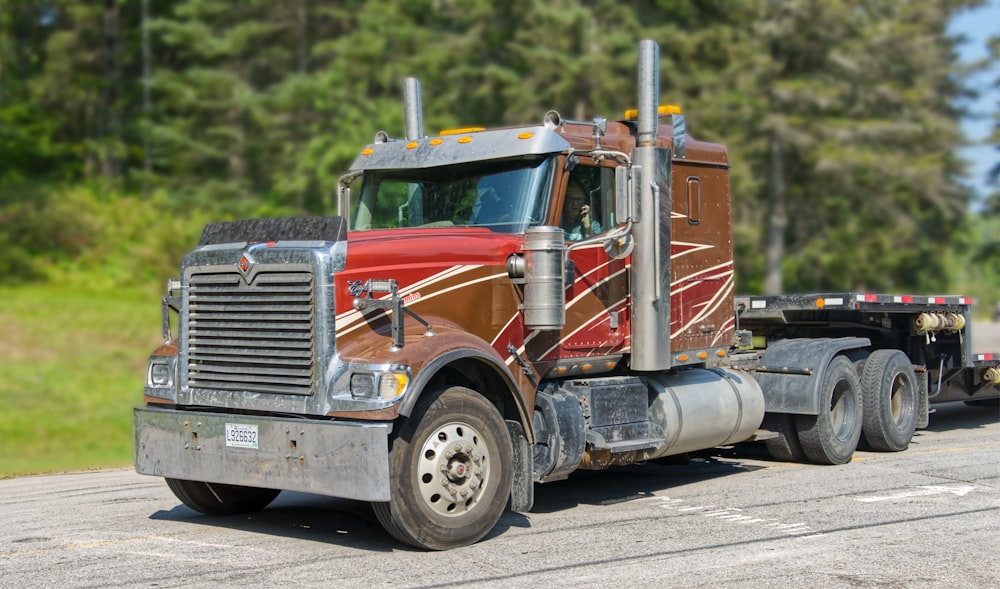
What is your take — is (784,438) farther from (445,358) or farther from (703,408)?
(445,358)

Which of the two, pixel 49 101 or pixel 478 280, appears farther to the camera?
→ pixel 49 101

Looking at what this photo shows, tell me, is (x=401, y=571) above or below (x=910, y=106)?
below

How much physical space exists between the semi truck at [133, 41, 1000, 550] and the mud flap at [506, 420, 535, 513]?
0.01 metres

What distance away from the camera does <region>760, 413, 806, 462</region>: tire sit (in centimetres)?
1147

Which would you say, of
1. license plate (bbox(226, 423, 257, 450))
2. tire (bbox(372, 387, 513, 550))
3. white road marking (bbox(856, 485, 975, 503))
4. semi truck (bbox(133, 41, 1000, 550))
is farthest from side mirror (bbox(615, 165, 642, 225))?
license plate (bbox(226, 423, 257, 450))

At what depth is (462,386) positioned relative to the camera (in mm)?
7957

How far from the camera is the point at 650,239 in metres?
9.23

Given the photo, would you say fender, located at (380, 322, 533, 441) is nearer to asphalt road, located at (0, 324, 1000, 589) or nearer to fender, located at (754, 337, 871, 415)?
asphalt road, located at (0, 324, 1000, 589)

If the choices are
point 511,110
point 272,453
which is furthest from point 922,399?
point 511,110

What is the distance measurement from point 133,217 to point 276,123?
19.2 ft

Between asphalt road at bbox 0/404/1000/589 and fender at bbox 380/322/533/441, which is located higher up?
fender at bbox 380/322/533/441

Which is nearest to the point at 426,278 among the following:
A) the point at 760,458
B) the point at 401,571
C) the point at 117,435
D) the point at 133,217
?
the point at 401,571

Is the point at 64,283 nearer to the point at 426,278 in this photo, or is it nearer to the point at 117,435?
the point at 117,435

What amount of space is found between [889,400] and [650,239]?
4.35 m
